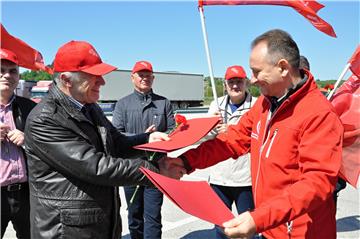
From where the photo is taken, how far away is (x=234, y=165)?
3869 mm

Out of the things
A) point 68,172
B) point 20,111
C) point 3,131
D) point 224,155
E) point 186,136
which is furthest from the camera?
point 20,111

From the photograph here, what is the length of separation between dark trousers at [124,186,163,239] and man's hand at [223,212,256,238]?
106 inches

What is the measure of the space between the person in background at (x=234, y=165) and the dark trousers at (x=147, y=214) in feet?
2.41

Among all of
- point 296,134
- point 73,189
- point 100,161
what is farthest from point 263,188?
point 73,189

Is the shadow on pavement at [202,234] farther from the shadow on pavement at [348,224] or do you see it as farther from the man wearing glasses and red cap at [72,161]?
the man wearing glasses and red cap at [72,161]

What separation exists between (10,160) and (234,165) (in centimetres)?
216

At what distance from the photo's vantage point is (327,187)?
1.79 metres

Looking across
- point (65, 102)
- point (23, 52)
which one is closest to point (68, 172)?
point (65, 102)

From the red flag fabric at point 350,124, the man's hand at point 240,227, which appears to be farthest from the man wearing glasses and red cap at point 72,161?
the red flag fabric at point 350,124

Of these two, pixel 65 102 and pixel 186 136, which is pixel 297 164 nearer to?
pixel 186 136

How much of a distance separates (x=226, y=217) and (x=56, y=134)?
1.10 meters

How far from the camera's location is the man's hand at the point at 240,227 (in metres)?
1.69

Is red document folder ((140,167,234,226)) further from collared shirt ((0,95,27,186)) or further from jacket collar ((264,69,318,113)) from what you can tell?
collared shirt ((0,95,27,186))

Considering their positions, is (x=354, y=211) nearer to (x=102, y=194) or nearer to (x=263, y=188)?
(x=263, y=188)
